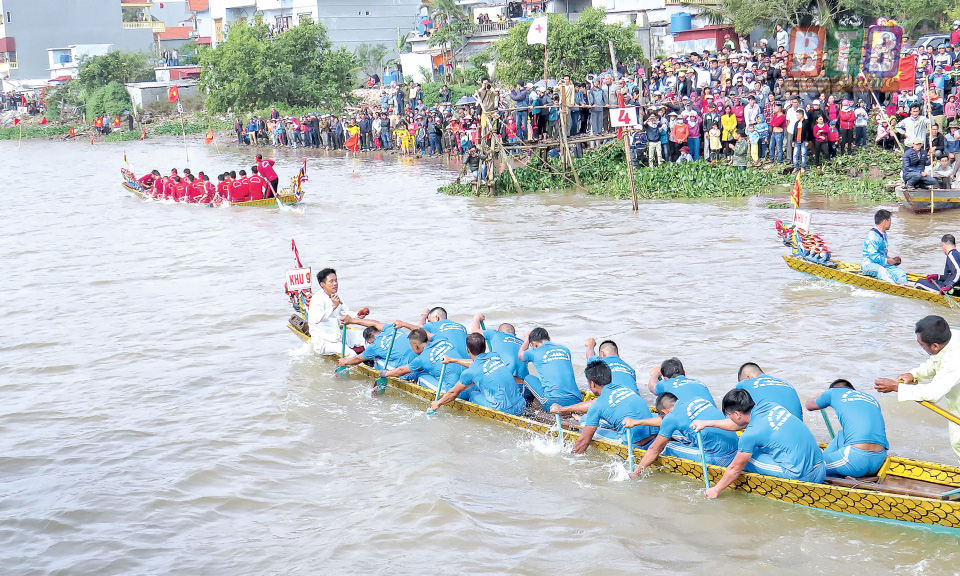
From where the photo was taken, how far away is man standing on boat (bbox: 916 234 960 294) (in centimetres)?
1086

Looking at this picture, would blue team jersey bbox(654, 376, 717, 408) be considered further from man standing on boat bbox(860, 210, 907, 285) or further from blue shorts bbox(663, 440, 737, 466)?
man standing on boat bbox(860, 210, 907, 285)

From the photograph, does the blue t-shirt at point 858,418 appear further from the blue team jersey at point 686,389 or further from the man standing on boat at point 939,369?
the blue team jersey at point 686,389

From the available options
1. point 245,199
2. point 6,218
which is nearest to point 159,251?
point 245,199

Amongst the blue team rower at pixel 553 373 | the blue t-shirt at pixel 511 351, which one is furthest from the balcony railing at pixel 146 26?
the blue team rower at pixel 553 373

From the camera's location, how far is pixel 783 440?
6.77 m

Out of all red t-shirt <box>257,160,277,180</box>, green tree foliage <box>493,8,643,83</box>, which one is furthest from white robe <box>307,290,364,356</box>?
green tree foliage <box>493,8,643,83</box>

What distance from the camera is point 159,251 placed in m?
19.0

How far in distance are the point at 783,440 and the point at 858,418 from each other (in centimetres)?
58

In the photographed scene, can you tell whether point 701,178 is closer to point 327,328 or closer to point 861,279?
point 861,279

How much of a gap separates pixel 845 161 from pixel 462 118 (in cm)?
1424

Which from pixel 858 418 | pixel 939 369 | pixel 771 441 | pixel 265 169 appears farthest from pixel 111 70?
pixel 939 369

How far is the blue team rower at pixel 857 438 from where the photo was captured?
673cm

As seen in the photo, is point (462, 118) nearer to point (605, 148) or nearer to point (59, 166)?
point (605, 148)

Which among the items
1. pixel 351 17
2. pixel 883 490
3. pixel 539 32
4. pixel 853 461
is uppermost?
pixel 351 17
